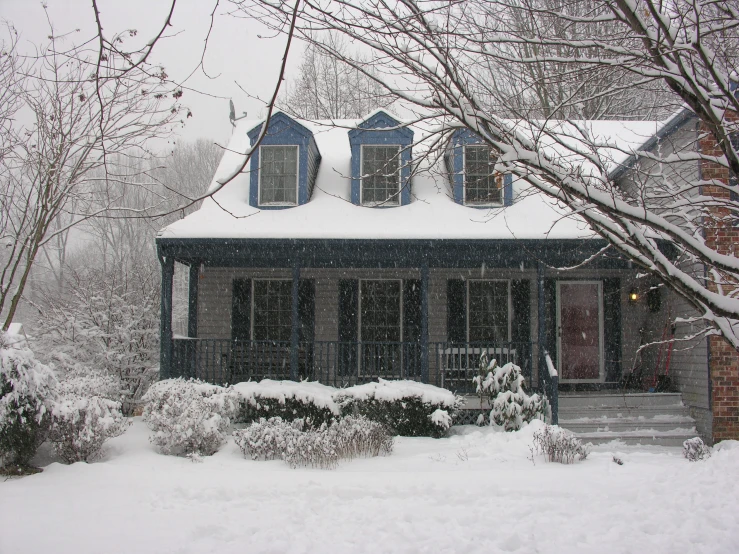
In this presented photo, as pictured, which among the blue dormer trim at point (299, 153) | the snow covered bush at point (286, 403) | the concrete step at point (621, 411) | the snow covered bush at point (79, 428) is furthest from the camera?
the blue dormer trim at point (299, 153)

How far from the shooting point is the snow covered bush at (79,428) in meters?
6.82

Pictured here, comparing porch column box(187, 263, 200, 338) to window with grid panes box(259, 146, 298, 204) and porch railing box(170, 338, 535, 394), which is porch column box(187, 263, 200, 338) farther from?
window with grid panes box(259, 146, 298, 204)

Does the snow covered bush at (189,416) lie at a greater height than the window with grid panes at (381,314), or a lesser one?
lesser

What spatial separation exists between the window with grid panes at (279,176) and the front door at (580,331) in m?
5.83

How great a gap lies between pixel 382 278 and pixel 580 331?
13.8 feet

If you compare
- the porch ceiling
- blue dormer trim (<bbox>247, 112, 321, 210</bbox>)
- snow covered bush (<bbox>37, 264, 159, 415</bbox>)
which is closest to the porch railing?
the porch ceiling

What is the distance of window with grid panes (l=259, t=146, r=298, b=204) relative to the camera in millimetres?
11391

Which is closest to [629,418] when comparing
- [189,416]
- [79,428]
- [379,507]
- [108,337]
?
[379,507]

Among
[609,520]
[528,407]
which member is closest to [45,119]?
[528,407]

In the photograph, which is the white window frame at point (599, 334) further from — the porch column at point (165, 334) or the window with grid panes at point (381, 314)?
the porch column at point (165, 334)

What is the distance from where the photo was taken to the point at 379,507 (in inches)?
206

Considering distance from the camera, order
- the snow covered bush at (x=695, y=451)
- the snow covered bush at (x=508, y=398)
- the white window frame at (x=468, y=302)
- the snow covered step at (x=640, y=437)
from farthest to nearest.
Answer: the white window frame at (x=468, y=302), the snow covered step at (x=640, y=437), the snow covered bush at (x=508, y=398), the snow covered bush at (x=695, y=451)

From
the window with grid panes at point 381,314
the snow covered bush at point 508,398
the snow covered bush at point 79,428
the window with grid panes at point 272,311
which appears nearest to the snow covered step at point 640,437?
the snow covered bush at point 508,398

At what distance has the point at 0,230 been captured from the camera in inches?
339
